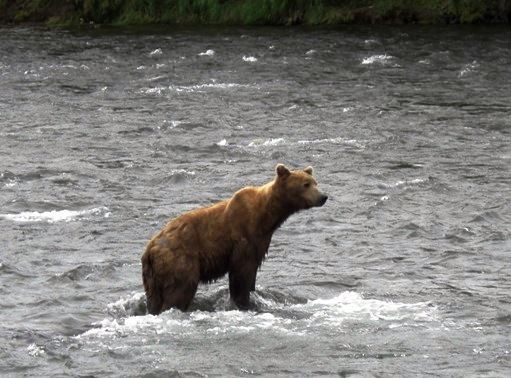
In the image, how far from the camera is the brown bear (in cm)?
1120

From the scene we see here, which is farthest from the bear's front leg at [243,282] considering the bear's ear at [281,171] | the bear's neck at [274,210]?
the bear's ear at [281,171]

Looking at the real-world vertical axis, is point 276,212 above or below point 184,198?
above

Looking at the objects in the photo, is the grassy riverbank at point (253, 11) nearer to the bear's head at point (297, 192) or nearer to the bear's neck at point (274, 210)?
the bear's head at point (297, 192)

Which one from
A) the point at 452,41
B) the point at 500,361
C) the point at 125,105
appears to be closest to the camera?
the point at 500,361

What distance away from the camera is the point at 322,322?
11219 mm

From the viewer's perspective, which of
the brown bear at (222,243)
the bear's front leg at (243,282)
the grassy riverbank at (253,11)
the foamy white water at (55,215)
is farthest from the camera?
the grassy riverbank at (253,11)

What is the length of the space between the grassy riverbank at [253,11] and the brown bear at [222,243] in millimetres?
30655

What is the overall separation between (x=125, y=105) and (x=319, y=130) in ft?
20.1

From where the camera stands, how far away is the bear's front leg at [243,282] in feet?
37.9

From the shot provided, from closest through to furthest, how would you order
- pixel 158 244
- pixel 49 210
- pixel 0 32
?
pixel 158 244 < pixel 49 210 < pixel 0 32

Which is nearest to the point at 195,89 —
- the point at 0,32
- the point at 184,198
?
the point at 184,198

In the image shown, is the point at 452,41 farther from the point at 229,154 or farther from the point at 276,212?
the point at 276,212

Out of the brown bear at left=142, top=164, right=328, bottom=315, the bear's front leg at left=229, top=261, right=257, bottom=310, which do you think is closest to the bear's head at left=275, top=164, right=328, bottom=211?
the brown bear at left=142, top=164, right=328, bottom=315

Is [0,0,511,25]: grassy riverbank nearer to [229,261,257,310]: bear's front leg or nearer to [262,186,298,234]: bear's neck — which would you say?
[262,186,298,234]: bear's neck
